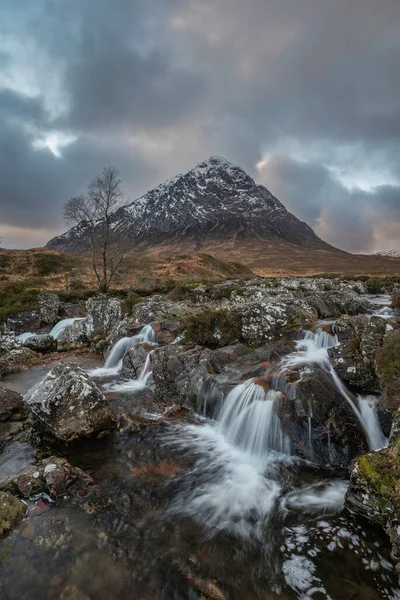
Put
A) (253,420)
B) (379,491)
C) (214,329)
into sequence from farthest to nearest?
1. (214,329)
2. (253,420)
3. (379,491)

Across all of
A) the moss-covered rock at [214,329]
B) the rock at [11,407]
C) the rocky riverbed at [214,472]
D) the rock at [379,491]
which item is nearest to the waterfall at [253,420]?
the rocky riverbed at [214,472]

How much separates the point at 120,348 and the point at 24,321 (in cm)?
1144

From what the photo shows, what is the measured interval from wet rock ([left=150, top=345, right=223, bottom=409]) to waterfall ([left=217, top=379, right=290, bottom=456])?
98 cm

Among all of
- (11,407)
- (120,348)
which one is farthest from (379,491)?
(120,348)

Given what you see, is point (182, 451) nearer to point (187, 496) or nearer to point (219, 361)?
point (187, 496)

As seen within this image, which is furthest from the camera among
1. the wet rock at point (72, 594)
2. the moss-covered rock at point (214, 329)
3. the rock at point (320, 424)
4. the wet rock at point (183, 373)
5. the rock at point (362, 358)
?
the moss-covered rock at point (214, 329)

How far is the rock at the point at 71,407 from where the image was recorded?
8.16 m

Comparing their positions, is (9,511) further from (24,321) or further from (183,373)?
(24,321)

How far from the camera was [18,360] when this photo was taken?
15742mm

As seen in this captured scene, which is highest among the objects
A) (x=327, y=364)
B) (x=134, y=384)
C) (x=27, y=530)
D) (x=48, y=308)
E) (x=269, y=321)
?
(x=269, y=321)

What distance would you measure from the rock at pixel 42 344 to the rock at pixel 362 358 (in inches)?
654

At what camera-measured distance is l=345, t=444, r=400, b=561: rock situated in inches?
186

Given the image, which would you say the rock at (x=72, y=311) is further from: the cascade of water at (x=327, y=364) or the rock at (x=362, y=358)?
the rock at (x=362, y=358)

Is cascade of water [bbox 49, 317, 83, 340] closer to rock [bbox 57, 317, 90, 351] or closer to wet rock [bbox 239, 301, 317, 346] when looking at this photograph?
rock [bbox 57, 317, 90, 351]
